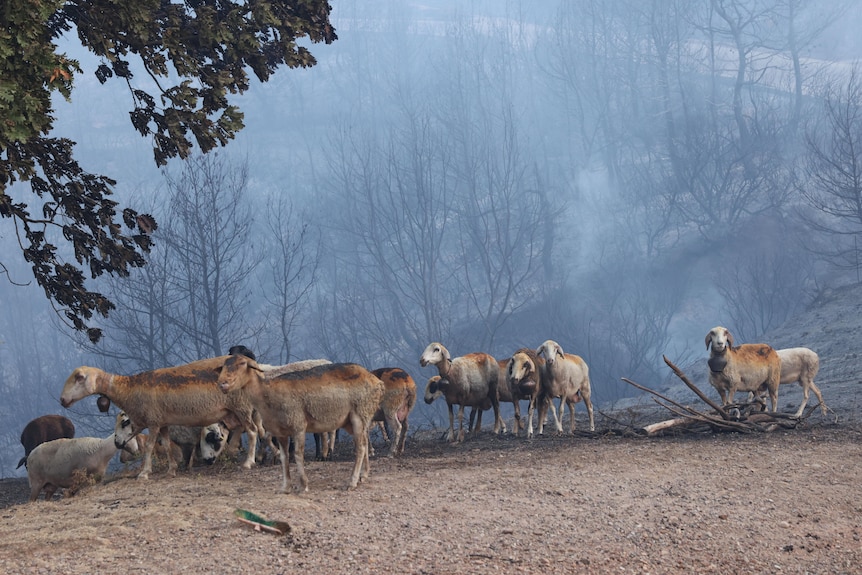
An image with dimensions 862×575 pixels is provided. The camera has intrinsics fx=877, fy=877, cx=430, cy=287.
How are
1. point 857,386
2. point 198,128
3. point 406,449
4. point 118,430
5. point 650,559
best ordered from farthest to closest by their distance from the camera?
point 857,386
point 406,449
point 118,430
point 198,128
point 650,559

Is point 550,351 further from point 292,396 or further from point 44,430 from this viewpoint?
point 44,430

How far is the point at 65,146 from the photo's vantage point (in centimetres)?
942

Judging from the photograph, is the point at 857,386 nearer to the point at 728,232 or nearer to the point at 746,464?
the point at 746,464

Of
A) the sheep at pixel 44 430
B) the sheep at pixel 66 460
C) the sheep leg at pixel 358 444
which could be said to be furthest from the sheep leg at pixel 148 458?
the sheep at pixel 44 430

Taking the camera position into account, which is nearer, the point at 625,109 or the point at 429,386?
the point at 429,386

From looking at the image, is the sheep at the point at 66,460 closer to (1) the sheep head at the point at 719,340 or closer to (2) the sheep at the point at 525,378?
(2) the sheep at the point at 525,378

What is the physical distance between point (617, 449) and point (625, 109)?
59.6 metres

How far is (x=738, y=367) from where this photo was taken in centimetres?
1510

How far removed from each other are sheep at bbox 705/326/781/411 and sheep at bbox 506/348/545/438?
2.88 metres

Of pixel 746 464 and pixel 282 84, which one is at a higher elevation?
pixel 282 84

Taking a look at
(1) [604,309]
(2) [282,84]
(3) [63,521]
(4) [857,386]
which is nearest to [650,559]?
(3) [63,521]

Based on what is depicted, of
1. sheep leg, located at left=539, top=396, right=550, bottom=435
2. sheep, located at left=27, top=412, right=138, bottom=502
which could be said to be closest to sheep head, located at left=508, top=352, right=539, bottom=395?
sheep leg, located at left=539, top=396, right=550, bottom=435

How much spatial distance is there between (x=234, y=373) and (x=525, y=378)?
6.76 m

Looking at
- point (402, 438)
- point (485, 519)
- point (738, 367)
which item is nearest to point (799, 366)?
point (738, 367)
